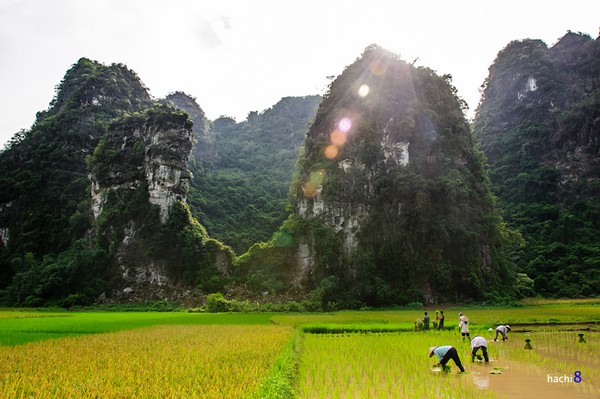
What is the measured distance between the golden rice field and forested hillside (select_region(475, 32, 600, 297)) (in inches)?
1482

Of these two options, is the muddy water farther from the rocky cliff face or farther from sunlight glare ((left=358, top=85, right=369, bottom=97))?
sunlight glare ((left=358, top=85, right=369, bottom=97))

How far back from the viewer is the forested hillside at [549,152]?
41.2m

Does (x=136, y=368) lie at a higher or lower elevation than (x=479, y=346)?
lower

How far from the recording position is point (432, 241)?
3600 centimetres

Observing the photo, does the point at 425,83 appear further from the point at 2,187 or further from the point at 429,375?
the point at 2,187

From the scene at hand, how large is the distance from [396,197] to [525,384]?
31.6m

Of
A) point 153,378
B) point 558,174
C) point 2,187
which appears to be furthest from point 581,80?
point 2,187

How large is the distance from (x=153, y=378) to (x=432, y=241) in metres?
32.4

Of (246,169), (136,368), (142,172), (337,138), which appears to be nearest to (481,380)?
(136,368)

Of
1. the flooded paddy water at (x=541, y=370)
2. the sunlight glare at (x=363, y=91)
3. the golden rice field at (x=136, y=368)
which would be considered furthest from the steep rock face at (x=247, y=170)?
the flooded paddy water at (x=541, y=370)

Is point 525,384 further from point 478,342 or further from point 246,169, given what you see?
point 246,169

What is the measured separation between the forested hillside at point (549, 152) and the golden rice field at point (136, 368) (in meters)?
37.7

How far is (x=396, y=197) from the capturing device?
124 feet

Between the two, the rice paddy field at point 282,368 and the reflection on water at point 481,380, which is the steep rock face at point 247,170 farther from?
the reflection on water at point 481,380
